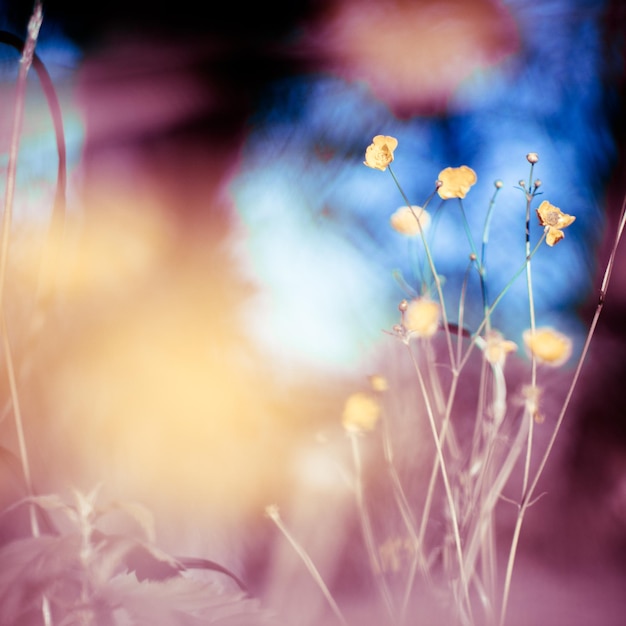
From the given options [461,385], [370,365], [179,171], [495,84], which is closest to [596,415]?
[461,385]

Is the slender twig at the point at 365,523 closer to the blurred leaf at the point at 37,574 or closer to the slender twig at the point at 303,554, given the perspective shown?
the slender twig at the point at 303,554

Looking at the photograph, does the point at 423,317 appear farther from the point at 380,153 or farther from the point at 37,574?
the point at 37,574

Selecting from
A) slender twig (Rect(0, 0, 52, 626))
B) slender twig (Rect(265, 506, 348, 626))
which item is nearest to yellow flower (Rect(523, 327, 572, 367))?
slender twig (Rect(265, 506, 348, 626))

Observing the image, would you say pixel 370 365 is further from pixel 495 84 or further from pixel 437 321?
pixel 495 84

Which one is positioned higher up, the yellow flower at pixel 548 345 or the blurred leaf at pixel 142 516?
the yellow flower at pixel 548 345

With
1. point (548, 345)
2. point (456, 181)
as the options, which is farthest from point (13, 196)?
point (548, 345)

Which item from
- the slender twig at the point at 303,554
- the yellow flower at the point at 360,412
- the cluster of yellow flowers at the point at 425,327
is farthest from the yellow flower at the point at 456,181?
the slender twig at the point at 303,554

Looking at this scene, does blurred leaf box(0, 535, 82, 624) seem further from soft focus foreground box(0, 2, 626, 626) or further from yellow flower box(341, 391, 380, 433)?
yellow flower box(341, 391, 380, 433)
